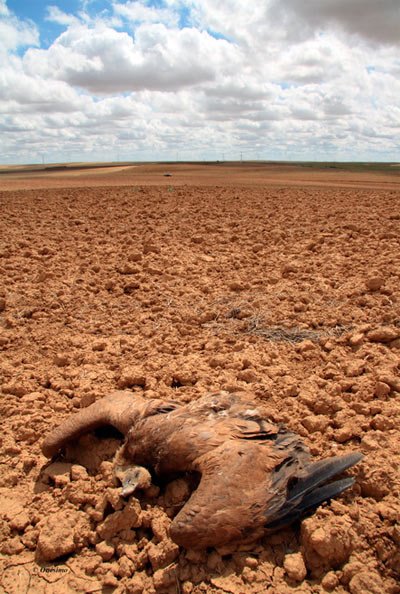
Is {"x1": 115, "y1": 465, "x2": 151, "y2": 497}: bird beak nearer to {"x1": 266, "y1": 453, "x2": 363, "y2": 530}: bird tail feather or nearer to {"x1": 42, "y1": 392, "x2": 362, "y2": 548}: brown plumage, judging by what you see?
{"x1": 42, "y1": 392, "x2": 362, "y2": 548}: brown plumage

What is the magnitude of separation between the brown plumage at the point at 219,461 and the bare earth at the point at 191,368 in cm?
12

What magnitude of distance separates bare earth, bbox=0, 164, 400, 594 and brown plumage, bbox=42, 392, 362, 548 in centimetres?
12

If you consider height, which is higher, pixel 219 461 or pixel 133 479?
pixel 219 461

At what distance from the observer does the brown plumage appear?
8.39ft

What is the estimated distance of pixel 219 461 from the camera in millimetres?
2820

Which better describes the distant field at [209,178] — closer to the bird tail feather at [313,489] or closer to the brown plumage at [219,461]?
the brown plumage at [219,461]

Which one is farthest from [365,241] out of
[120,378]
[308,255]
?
[120,378]

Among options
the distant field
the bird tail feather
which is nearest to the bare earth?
the bird tail feather

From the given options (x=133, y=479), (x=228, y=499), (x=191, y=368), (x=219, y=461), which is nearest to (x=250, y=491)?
(x=228, y=499)

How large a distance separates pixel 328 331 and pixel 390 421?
1513 millimetres

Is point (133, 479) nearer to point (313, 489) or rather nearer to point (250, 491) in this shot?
point (250, 491)

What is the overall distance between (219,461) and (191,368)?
1.47 metres

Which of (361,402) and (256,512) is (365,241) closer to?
(361,402)

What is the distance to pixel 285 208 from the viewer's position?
10.2 m
